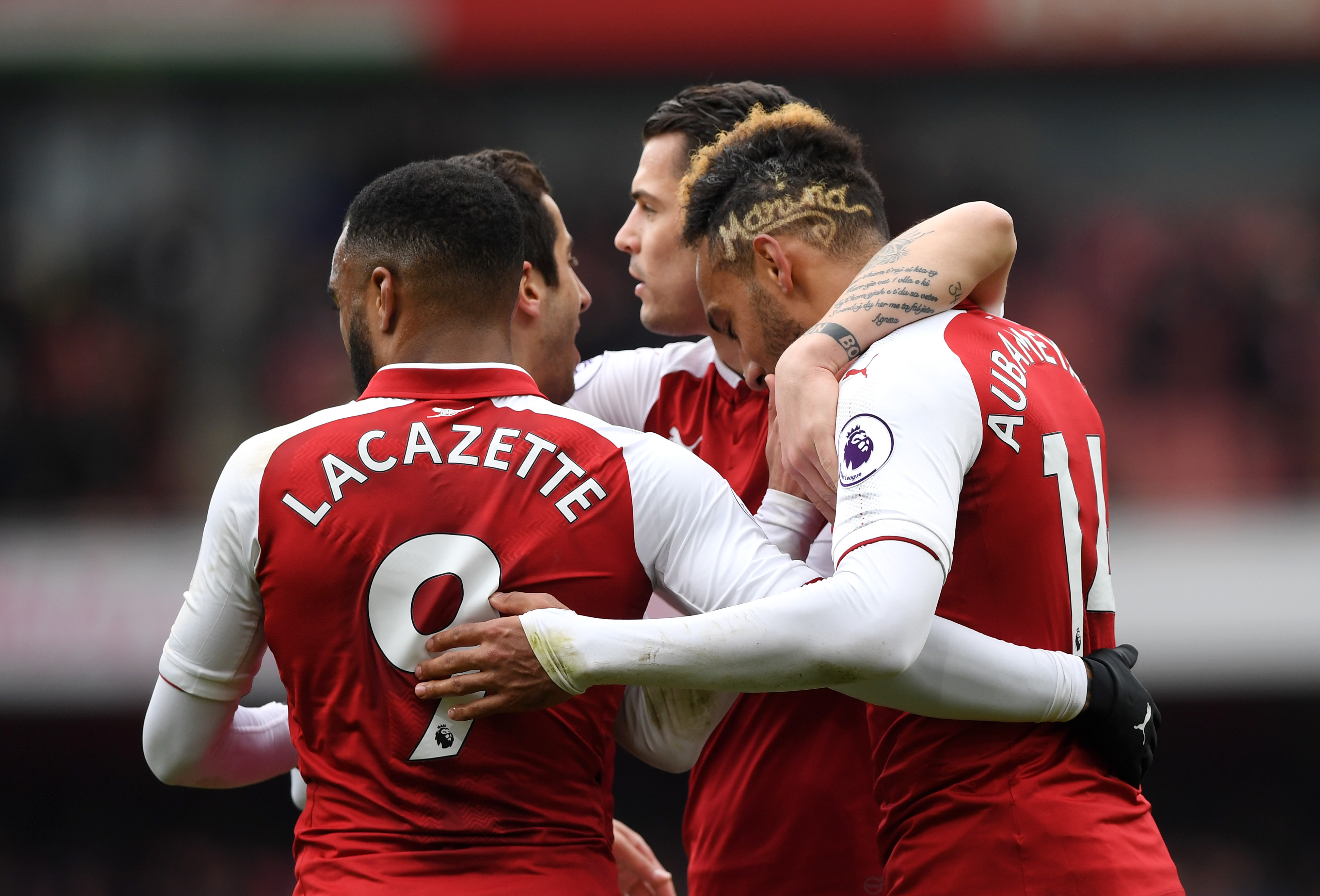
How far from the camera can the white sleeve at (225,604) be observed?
2.31 metres

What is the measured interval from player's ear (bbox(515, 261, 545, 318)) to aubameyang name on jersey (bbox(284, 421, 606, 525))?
3.45ft

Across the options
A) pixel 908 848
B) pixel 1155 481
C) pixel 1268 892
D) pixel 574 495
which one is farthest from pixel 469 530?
pixel 1268 892

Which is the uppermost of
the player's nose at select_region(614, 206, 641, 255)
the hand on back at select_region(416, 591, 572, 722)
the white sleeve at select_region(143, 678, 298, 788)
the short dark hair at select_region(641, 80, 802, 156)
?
the short dark hair at select_region(641, 80, 802, 156)

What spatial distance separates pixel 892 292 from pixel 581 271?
870cm

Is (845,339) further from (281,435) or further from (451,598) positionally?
(281,435)

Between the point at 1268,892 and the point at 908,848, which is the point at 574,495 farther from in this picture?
the point at 1268,892

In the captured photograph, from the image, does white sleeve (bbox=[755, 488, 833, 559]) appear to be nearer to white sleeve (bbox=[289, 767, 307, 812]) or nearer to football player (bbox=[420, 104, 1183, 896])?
football player (bbox=[420, 104, 1183, 896])

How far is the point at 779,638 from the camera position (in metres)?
2.13

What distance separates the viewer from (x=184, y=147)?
41.2ft

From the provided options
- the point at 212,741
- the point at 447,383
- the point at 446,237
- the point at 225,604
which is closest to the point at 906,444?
the point at 447,383

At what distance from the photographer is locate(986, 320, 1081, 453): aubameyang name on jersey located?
7.88ft

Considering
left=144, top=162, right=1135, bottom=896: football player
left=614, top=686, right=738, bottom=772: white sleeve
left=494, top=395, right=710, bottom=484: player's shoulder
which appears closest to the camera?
left=144, top=162, right=1135, bottom=896: football player

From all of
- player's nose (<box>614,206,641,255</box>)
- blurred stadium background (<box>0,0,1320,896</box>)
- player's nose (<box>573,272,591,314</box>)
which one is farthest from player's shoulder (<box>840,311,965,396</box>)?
blurred stadium background (<box>0,0,1320,896</box>)

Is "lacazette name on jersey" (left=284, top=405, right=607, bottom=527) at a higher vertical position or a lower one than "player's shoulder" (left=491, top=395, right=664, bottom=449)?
lower
